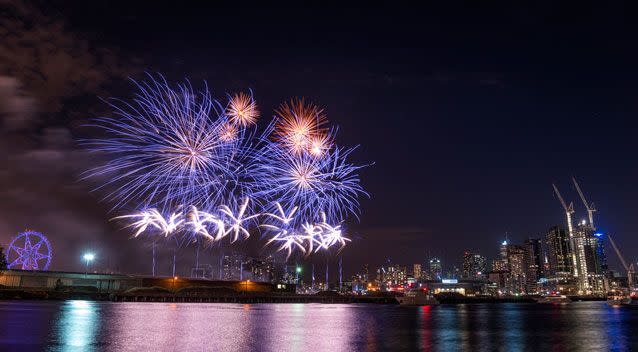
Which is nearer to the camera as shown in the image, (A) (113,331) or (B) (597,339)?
(A) (113,331)

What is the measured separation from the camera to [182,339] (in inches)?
1128

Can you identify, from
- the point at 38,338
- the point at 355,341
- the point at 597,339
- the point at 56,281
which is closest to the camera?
the point at 38,338

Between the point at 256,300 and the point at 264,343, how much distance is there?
12780 centimetres

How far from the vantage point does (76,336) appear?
2894cm

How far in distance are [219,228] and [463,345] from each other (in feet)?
114

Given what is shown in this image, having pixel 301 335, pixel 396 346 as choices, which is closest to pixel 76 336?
pixel 301 335

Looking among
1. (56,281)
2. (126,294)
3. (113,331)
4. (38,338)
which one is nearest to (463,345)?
(113,331)

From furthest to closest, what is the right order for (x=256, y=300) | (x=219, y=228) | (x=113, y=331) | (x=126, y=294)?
(x=256, y=300) → (x=126, y=294) → (x=219, y=228) → (x=113, y=331)

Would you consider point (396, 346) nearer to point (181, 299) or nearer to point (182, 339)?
point (182, 339)

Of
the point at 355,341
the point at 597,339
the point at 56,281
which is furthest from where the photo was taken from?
the point at 56,281

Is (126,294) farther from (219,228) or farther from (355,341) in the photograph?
(355,341)

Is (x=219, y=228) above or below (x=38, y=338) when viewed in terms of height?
above

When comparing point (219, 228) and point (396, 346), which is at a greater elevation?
point (219, 228)

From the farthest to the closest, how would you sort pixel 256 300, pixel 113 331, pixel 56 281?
1. pixel 256 300
2. pixel 56 281
3. pixel 113 331
